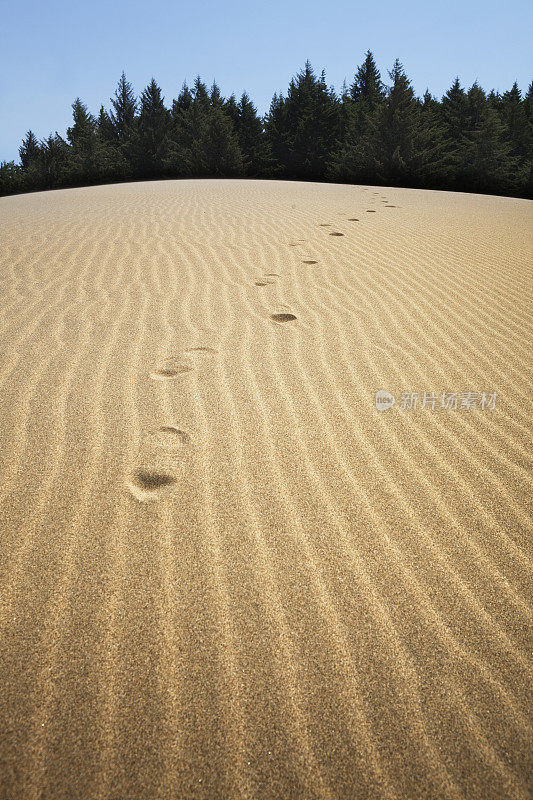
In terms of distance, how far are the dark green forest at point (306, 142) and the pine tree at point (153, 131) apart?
75 mm

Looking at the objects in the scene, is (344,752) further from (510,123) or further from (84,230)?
(510,123)

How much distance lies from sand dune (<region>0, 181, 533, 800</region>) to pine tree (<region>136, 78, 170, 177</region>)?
33.7 metres

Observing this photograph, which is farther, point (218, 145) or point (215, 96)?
point (215, 96)

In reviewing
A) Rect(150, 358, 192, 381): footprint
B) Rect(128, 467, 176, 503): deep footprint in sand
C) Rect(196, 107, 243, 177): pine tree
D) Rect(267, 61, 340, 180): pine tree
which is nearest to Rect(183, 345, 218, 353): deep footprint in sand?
Rect(150, 358, 192, 381): footprint

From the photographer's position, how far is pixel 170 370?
2.53 metres

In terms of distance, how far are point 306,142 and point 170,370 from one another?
108ft

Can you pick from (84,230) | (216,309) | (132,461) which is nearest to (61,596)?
(132,461)

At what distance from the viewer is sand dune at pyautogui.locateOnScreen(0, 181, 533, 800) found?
3.42ft

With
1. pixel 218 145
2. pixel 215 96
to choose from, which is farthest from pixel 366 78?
pixel 218 145

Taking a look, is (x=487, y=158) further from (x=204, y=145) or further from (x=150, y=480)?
(x=150, y=480)

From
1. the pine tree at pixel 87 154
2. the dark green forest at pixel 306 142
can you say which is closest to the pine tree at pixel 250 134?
the dark green forest at pixel 306 142

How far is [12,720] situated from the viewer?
1062 millimetres

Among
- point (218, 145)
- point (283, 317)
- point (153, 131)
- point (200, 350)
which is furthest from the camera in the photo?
point (153, 131)

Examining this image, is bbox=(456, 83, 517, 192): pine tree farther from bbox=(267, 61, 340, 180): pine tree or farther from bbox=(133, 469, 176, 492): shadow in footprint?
bbox=(133, 469, 176, 492): shadow in footprint
